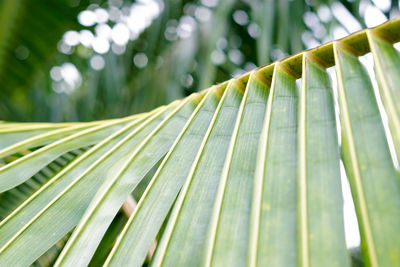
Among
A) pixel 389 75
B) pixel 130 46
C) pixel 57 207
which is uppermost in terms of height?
pixel 130 46

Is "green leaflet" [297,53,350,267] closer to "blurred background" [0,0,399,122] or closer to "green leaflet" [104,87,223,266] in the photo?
"green leaflet" [104,87,223,266]

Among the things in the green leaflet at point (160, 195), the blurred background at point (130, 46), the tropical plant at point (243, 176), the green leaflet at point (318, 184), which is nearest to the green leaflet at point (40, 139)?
the tropical plant at point (243, 176)

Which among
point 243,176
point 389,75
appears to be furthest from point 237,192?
point 389,75

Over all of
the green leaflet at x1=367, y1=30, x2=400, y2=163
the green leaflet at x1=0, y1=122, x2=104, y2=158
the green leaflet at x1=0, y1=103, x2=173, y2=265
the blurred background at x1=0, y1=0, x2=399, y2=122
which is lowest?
the green leaflet at x1=0, y1=103, x2=173, y2=265

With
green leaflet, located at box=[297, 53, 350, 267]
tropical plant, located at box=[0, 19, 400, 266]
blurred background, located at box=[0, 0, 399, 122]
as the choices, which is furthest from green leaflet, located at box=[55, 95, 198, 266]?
blurred background, located at box=[0, 0, 399, 122]

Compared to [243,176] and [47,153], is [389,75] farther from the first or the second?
[47,153]

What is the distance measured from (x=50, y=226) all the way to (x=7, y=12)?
0.86 metres

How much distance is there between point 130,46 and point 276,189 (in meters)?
1.13

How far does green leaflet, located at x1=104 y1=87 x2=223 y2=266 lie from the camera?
0.24 m

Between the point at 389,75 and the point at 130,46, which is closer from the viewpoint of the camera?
the point at 389,75

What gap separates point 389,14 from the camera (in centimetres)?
85

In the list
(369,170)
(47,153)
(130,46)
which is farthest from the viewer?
(130,46)

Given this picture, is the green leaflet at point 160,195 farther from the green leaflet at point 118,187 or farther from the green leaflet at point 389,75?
the green leaflet at point 389,75

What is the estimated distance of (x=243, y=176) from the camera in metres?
0.26
